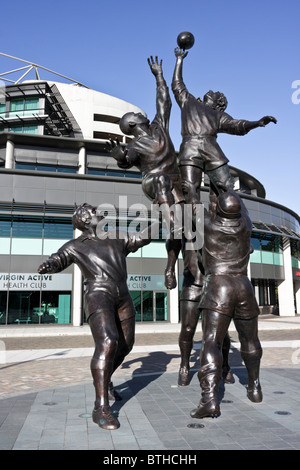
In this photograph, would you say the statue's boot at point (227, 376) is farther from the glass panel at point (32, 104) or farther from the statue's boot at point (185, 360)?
the glass panel at point (32, 104)

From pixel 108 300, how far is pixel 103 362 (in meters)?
0.71

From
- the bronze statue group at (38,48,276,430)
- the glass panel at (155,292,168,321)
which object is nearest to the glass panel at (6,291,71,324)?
the glass panel at (155,292,168,321)

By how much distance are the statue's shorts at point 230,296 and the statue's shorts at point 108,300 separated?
90 cm

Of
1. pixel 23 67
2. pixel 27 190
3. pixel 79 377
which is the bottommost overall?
pixel 79 377

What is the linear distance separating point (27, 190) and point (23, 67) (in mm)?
16666

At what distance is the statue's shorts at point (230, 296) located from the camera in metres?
4.28

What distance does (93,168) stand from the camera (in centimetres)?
2581

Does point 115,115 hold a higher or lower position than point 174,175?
higher

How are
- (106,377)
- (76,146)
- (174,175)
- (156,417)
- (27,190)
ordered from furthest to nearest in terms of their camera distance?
(76,146), (27,190), (174,175), (156,417), (106,377)

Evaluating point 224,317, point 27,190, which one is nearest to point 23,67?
point 27,190

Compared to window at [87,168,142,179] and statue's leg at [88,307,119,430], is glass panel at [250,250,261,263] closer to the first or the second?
window at [87,168,142,179]

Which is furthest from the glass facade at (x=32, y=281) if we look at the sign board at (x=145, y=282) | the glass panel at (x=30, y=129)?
the glass panel at (x=30, y=129)

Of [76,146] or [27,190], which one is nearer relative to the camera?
[27,190]
